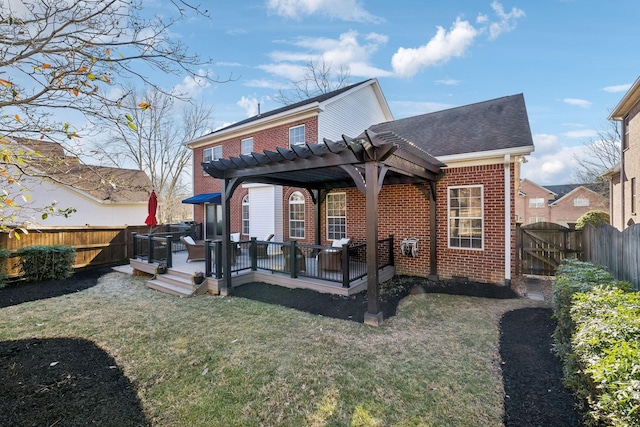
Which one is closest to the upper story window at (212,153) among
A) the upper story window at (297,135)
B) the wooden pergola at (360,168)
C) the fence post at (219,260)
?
the upper story window at (297,135)

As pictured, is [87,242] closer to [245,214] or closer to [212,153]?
[245,214]

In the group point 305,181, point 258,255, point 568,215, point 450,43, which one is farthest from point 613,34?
point 568,215

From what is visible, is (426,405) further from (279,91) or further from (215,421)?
(279,91)

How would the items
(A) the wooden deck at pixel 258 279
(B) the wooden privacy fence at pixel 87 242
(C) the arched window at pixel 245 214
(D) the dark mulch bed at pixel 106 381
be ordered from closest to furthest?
1. (D) the dark mulch bed at pixel 106 381
2. (A) the wooden deck at pixel 258 279
3. (B) the wooden privacy fence at pixel 87 242
4. (C) the arched window at pixel 245 214

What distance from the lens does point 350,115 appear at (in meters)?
12.6

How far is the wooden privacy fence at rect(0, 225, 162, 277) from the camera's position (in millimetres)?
9366

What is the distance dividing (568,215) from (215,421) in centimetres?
4646

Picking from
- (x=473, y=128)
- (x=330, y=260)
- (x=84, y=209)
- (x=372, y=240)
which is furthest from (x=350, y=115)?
(x=84, y=209)

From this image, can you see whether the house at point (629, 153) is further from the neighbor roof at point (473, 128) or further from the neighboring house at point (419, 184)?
the neighboring house at point (419, 184)

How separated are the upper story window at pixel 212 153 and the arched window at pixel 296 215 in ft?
18.1

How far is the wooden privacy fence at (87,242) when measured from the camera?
937 centimetres

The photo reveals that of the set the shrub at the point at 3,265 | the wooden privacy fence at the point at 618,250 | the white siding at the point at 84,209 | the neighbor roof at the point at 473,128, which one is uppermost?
the neighbor roof at the point at 473,128

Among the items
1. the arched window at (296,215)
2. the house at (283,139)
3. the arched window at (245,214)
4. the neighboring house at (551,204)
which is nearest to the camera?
the house at (283,139)

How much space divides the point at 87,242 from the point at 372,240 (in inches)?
452
